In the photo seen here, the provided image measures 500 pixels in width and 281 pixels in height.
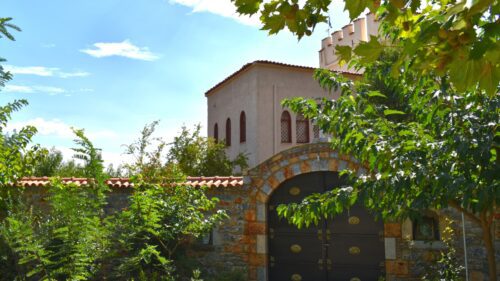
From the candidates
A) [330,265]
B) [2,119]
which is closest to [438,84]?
[330,265]

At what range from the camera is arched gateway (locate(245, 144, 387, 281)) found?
8.38 metres

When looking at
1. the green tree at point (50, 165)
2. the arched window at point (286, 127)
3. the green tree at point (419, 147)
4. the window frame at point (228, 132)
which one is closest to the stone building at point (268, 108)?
the arched window at point (286, 127)

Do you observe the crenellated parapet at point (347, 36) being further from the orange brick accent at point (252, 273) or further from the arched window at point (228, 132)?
the orange brick accent at point (252, 273)

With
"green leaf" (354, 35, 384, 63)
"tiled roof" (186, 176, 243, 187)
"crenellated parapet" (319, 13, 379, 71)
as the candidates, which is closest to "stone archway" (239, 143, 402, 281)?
"tiled roof" (186, 176, 243, 187)

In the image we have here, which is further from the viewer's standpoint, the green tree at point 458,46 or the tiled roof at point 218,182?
the tiled roof at point 218,182

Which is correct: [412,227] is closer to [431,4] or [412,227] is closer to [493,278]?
[493,278]

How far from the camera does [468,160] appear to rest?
13.0 feet

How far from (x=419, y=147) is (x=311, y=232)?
183 inches

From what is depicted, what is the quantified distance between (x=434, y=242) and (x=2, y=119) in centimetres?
777

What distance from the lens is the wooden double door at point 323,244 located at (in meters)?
8.37

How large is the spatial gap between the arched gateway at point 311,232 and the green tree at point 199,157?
Answer: 6.77 m

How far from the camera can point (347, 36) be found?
19.2m

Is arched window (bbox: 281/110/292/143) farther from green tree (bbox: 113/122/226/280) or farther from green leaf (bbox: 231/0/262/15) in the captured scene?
green leaf (bbox: 231/0/262/15)

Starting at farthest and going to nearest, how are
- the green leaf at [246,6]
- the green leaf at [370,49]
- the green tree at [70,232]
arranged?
1. the green tree at [70,232]
2. the green leaf at [246,6]
3. the green leaf at [370,49]
